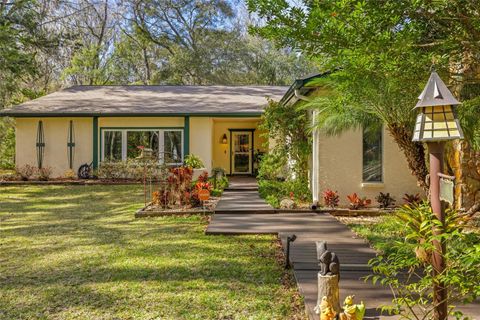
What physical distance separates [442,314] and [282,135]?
30.6 feet

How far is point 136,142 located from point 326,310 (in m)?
13.7

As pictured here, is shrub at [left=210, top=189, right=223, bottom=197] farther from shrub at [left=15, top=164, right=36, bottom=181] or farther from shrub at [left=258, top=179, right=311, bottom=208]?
shrub at [left=15, top=164, right=36, bottom=181]

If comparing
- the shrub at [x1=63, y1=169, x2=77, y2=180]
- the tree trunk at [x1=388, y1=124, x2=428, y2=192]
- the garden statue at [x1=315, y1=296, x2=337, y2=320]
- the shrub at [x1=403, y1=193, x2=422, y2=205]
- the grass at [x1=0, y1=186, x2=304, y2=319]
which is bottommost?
the grass at [x1=0, y1=186, x2=304, y2=319]

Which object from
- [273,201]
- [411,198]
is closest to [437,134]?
[411,198]

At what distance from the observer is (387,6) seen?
3322mm

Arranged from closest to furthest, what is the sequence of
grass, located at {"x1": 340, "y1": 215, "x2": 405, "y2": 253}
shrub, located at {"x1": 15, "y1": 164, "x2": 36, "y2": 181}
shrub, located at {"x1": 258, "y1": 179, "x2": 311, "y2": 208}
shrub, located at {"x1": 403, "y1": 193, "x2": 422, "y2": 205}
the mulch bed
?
grass, located at {"x1": 340, "y1": 215, "x2": 405, "y2": 253}, shrub, located at {"x1": 403, "y1": 193, "x2": 422, "y2": 205}, shrub, located at {"x1": 258, "y1": 179, "x2": 311, "y2": 208}, the mulch bed, shrub, located at {"x1": 15, "y1": 164, "x2": 36, "y2": 181}

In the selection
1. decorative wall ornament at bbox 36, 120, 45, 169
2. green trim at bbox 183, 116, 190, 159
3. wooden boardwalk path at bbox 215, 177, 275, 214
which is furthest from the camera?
decorative wall ornament at bbox 36, 120, 45, 169

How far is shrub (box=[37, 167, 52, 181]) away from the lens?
15109 mm

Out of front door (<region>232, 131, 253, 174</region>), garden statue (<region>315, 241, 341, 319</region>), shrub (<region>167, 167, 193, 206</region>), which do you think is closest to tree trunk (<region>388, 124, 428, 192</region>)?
garden statue (<region>315, 241, 341, 319</region>)

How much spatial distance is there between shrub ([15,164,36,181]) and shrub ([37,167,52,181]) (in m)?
0.24

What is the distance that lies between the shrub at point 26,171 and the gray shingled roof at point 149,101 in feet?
6.59

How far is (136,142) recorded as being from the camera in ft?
52.3

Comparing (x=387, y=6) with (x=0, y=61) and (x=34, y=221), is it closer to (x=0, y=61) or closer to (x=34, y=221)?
(x=34, y=221)

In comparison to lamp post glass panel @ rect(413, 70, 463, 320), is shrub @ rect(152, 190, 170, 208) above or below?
below
